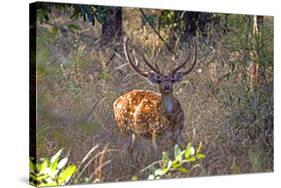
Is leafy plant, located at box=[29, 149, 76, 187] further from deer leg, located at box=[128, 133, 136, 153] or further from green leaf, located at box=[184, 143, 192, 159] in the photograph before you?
green leaf, located at box=[184, 143, 192, 159]

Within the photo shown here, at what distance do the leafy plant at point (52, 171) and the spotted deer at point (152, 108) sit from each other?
611mm

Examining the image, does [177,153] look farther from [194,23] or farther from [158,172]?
[194,23]

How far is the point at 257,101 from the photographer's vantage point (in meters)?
7.70

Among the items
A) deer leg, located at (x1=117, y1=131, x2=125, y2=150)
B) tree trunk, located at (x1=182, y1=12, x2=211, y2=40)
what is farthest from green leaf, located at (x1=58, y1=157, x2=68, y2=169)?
tree trunk, located at (x1=182, y1=12, x2=211, y2=40)

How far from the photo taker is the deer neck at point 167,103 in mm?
7109

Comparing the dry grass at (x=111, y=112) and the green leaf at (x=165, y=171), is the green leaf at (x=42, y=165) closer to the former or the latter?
the dry grass at (x=111, y=112)

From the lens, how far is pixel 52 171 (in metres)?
6.56

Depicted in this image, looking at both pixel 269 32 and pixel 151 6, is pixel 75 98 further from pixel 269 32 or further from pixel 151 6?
pixel 269 32

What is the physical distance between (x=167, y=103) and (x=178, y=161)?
1.78ft

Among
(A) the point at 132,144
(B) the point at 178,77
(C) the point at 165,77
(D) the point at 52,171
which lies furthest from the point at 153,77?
(D) the point at 52,171

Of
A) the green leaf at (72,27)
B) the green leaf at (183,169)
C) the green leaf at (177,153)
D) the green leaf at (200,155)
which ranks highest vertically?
the green leaf at (72,27)

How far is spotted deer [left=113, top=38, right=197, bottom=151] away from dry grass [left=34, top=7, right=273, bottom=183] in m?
0.06

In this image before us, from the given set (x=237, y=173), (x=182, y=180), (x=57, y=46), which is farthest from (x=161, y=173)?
(x=57, y=46)

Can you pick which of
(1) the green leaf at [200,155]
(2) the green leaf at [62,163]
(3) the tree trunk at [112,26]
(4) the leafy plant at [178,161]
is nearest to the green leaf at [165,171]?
(4) the leafy plant at [178,161]
